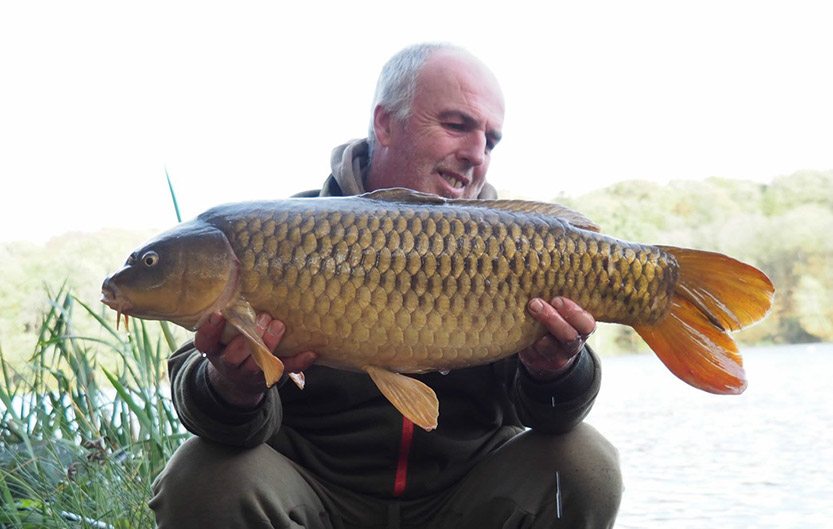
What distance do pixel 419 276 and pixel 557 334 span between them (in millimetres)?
247

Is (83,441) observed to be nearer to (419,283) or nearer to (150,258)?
(150,258)

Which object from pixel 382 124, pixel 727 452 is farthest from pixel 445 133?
pixel 727 452

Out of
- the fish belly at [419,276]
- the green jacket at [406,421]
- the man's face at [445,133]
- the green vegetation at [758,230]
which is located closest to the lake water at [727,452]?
the green jacket at [406,421]

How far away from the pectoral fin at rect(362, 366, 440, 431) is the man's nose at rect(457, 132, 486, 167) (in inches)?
28.8

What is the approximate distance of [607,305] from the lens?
1.42 m

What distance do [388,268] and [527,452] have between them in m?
0.58

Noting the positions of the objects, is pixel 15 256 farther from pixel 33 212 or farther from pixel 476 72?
pixel 476 72

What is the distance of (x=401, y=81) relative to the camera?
212 centimetres

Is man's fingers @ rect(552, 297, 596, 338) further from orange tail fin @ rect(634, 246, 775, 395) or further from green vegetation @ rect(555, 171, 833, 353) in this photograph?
green vegetation @ rect(555, 171, 833, 353)

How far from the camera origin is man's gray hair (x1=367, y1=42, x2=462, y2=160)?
2076 mm

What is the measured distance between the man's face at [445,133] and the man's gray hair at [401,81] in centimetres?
2

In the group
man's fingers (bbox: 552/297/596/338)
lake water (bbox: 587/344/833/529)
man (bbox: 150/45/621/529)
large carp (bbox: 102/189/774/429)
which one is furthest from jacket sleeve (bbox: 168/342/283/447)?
lake water (bbox: 587/344/833/529)

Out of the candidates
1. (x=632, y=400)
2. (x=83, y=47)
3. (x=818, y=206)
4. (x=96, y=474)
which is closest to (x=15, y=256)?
(x=96, y=474)

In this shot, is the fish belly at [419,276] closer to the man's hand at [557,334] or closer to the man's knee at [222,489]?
the man's hand at [557,334]
